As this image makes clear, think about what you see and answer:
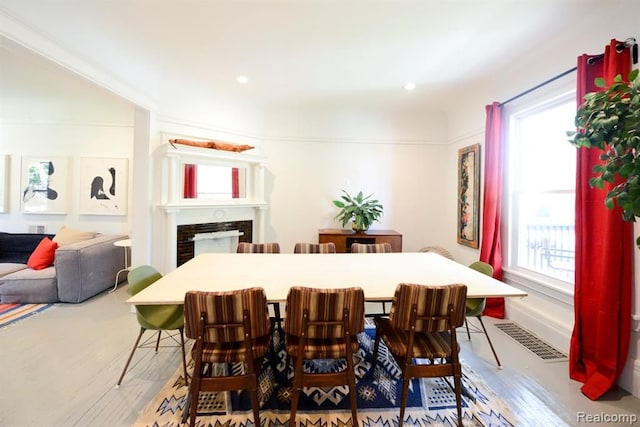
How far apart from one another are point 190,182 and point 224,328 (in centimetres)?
258

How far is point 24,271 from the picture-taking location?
3186 mm

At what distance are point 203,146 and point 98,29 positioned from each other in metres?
1.38

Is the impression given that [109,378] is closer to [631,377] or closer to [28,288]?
[28,288]

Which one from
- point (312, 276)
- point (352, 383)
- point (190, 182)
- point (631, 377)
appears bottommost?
point (631, 377)

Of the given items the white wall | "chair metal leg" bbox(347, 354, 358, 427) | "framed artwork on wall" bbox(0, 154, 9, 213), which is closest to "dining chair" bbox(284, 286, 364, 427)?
"chair metal leg" bbox(347, 354, 358, 427)

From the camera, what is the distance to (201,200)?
11.2 feet

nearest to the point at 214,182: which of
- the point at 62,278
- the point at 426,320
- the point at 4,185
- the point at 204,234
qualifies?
the point at 204,234

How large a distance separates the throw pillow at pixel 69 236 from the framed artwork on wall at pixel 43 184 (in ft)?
1.62

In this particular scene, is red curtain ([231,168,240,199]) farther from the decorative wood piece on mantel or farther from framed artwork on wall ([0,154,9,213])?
framed artwork on wall ([0,154,9,213])

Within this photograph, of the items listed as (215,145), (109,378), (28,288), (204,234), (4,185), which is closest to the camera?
(109,378)

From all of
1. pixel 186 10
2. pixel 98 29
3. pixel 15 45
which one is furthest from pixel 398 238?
pixel 15 45

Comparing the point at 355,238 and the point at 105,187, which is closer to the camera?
the point at 355,238

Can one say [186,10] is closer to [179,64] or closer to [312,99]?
[179,64]

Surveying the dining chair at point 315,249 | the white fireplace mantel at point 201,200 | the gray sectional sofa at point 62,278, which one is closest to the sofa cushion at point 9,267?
the gray sectional sofa at point 62,278
